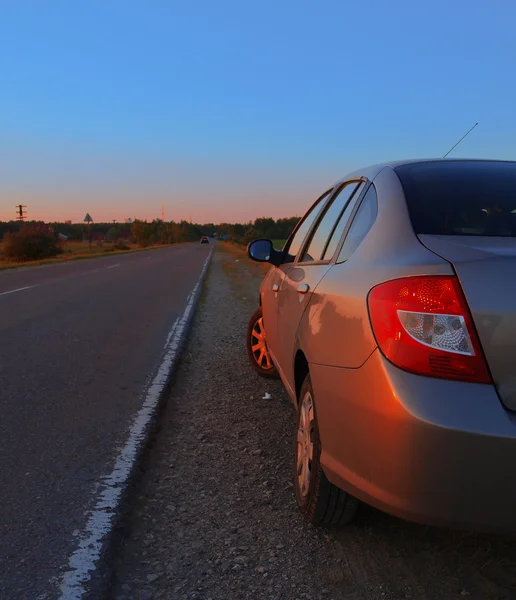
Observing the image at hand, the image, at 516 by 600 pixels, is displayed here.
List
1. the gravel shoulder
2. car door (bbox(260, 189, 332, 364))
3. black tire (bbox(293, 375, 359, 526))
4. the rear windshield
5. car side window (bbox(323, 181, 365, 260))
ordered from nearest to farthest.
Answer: the gravel shoulder < the rear windshield < black tire (bbox(293, 375, 359, 526)) < car side window (bbox(323, 181, 365, 260)) < car door (bbox(260, 189, 332, 364))

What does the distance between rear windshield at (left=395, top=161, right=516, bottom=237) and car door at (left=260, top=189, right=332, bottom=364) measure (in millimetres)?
1251

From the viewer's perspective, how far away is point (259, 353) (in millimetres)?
6090

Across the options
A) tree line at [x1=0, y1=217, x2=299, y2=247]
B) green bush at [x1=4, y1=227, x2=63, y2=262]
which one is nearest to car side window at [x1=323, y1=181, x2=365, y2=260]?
green bush at [x1=4, y1=227, x2=63, y2=262]

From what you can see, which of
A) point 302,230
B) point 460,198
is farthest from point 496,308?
point 302,230

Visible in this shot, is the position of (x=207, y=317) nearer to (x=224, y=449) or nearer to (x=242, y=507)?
(x=224, y=449)

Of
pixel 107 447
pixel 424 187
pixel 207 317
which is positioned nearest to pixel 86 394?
pixel 107 447

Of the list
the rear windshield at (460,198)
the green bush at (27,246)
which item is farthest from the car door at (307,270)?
the green bush at (27,246)

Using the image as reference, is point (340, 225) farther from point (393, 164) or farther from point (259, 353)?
point (259, 353)

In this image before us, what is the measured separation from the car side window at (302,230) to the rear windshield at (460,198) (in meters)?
1.25

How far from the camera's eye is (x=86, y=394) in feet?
17.9

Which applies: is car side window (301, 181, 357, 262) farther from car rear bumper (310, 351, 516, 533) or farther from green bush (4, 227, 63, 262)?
green bush (4, 227, 63, 262)

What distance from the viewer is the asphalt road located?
9.36 ft

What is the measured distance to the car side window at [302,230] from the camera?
4.58 m

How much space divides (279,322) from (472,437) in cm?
234
